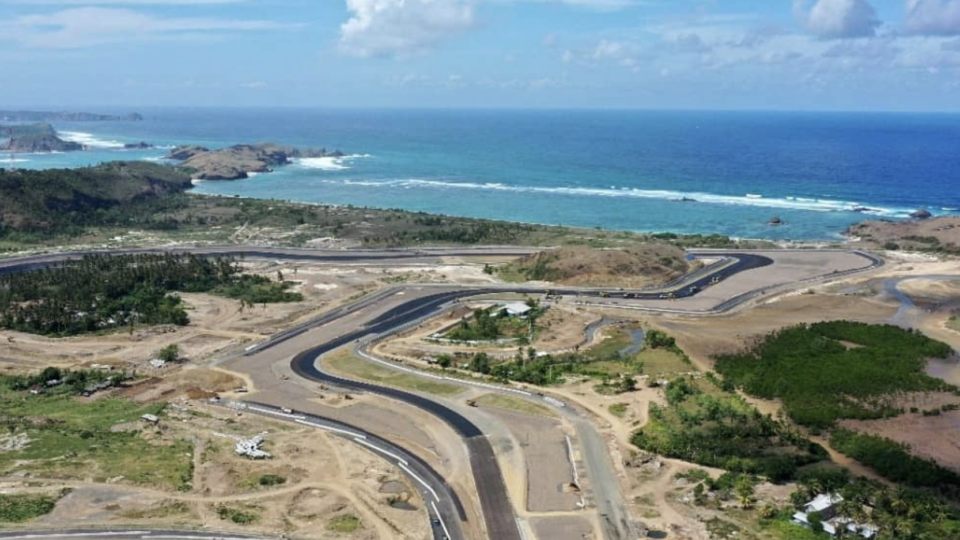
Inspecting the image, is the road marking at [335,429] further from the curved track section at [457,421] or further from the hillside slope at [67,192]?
the hillside slope at [67,192]

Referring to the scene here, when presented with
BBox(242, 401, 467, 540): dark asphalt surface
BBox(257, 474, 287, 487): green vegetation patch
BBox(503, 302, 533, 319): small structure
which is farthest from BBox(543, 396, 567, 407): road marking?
BBox(503, 302, 533, 319): small structure

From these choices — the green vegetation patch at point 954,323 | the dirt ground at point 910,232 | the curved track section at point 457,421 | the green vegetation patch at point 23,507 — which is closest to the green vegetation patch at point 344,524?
the curved track section at point 457,421

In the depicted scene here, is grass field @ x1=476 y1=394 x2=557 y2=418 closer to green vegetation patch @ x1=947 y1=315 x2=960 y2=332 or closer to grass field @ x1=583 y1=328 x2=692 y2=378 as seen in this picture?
grass field @ x1=583 y1=328 x2=692 y2=378

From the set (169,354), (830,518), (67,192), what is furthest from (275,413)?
(67,192)

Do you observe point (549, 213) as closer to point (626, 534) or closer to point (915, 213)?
point (915, 213)

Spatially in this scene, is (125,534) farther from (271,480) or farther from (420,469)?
(420,469)

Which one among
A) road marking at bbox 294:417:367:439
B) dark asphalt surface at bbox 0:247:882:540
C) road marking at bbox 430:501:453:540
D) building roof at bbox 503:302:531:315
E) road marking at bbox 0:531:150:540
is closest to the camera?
road marking at bbox 0:531:150:540

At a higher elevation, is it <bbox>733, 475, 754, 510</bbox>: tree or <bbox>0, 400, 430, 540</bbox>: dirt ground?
<bbox>733, 475, 754, 510</bbox>: tree
